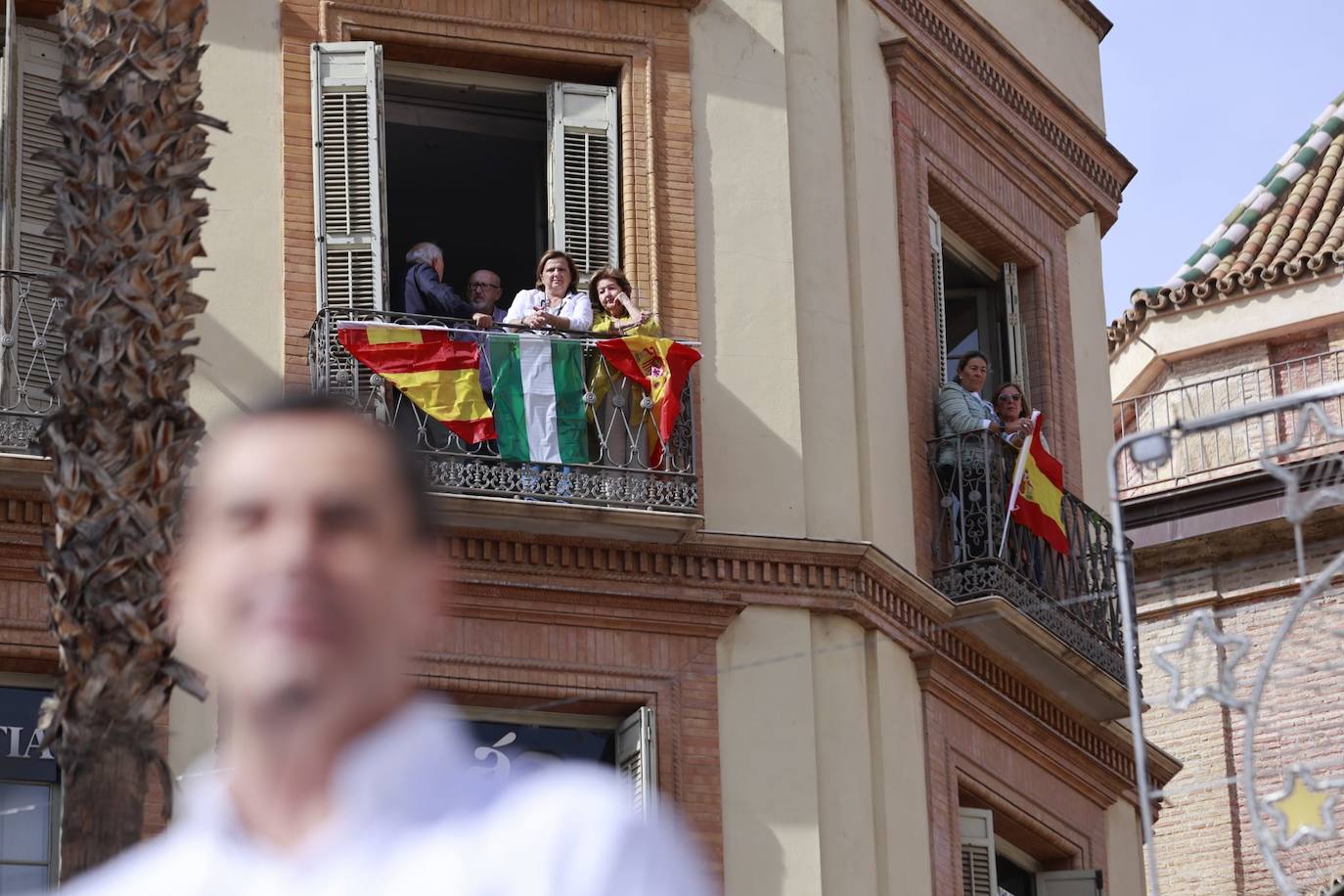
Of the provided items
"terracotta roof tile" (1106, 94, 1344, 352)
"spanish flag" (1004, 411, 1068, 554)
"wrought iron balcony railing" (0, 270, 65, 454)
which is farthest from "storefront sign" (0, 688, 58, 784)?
"terracotta roof tile" (1106, 94, 1344, 352)

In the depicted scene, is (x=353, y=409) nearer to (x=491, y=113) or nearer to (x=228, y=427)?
(x=228, y=427)

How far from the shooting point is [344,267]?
14.5 meters

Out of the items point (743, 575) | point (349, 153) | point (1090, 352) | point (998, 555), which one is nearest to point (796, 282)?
point (743, 575)

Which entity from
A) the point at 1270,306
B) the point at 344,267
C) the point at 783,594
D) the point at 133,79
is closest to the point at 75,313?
the point at 133,79

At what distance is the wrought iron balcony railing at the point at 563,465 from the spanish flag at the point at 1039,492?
7.99ft

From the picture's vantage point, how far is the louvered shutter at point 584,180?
596 inches

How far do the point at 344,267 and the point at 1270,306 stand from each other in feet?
41.9

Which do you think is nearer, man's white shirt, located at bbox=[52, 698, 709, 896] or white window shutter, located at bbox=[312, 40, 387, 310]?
man's white shirt, located at bbox=[52, 698, 709, 896]

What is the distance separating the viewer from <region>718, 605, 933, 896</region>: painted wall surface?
47.0ft

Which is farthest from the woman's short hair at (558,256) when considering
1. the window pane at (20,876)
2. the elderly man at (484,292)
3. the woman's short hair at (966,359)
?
the window pane at (20,876)

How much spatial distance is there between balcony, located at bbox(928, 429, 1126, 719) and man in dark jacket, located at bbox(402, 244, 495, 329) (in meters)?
3.06

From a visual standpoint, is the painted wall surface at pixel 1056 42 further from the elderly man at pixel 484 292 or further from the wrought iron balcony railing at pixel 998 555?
the elderly man at pixel 484 292

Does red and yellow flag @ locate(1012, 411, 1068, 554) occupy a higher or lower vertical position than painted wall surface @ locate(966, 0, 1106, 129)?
lower

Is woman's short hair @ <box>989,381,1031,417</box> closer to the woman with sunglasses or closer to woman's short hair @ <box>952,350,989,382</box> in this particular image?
the woman with sunglasses
